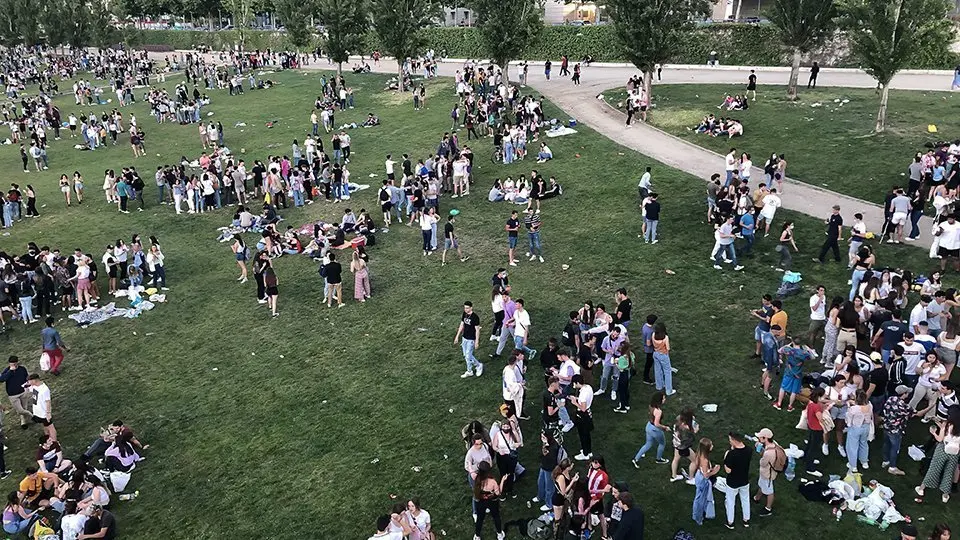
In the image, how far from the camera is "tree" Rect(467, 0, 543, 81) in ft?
134

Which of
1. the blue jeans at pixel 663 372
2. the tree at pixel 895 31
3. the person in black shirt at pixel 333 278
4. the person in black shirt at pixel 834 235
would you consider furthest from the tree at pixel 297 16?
the blue jeans at pixel 663 372

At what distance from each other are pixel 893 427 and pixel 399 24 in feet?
138

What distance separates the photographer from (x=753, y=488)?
11.6m

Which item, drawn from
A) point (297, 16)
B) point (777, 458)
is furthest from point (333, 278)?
point (297, 16)

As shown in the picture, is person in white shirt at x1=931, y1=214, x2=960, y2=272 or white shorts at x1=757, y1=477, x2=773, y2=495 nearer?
white shorts at x1=757, y1=477, x2=773, y2=495

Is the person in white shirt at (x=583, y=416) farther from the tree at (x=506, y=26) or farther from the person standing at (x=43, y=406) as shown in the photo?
the tree at (x=506, y=26)

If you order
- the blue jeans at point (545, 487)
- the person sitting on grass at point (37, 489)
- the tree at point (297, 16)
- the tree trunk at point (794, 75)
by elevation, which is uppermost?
the tree at point (297, 16)

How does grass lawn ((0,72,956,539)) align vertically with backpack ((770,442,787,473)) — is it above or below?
below

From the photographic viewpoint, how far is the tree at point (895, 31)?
26.9m

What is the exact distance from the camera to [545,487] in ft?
37.9

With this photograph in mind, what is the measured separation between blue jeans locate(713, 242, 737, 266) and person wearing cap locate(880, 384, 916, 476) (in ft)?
27.9

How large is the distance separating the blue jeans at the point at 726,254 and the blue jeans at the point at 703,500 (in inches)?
412

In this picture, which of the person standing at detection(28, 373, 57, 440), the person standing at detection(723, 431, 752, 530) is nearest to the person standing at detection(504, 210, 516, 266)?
the person standing at detection(723, 431, 752, 530)

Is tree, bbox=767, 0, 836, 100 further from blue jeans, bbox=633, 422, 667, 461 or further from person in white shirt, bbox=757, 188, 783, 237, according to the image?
blue jeans, bbox=633, 422, 667, 461
